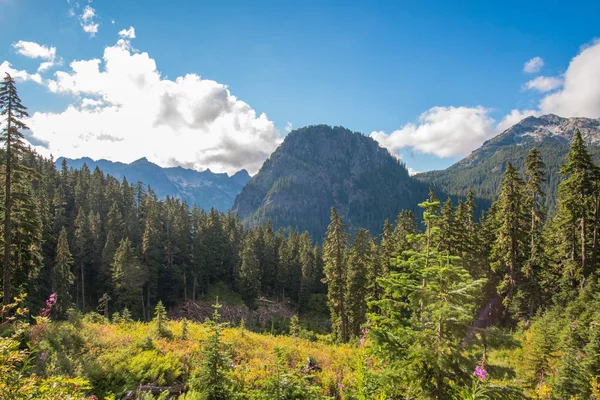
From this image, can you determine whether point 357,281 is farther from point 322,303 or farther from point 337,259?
point 322,303

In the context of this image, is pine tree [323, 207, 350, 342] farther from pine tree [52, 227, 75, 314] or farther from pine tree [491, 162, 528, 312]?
pine tree [52, 227, 75, 314]

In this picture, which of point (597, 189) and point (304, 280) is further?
point (304, 280)

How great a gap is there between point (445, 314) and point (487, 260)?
34509 millimetres

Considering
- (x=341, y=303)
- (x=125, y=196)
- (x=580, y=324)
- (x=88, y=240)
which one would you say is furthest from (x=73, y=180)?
(x=580, y=324)

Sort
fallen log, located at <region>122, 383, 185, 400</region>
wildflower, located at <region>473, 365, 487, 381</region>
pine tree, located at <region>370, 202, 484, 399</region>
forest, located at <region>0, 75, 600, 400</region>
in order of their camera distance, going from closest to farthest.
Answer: pine tree, located at <region>370, 202, 484, 399</region> < forest, located at <region>0, 75, 600, 400</region> < wildflower, located at <region>473, 365, 487, 381</region> < fallen log, located at <region>122, 383, 185, 400</region>

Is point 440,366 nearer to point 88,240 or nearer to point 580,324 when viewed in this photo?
point 580,324

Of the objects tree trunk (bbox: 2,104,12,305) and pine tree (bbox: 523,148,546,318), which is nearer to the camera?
tree trunk (bbox: 2,104,12,305)

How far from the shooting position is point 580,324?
19219 mm

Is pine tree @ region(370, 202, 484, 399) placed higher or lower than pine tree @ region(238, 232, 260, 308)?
higher

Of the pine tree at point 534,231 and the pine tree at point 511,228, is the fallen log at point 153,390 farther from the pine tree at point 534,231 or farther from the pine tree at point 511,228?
the pine tree at point 534,231

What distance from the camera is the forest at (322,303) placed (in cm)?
636

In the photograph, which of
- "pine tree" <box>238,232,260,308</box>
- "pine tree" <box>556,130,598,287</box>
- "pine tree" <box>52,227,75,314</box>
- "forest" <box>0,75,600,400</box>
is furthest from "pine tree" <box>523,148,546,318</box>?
"pine tree" <box>52,227,75,314</box>

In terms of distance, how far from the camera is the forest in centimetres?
636

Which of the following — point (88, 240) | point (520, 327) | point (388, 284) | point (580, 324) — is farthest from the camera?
point (88, 240)
